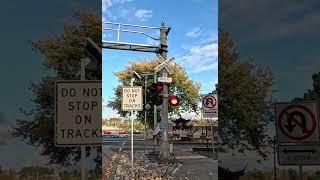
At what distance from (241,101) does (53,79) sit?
3950mm

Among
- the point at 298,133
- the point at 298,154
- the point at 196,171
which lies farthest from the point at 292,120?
the point at 196,171

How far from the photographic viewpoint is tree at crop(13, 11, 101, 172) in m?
7.32

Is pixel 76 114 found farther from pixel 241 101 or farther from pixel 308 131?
pixel 241 101

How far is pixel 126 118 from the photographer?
4381 centimetres

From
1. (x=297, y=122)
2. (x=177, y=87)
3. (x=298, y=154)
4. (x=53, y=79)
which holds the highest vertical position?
(x=177, y=87)

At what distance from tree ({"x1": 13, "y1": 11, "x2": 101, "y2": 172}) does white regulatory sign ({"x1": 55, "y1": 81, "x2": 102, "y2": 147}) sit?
174 centimetres

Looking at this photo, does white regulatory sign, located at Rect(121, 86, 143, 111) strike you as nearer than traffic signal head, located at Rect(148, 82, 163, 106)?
Yes

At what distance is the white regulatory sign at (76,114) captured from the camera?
5562 mm

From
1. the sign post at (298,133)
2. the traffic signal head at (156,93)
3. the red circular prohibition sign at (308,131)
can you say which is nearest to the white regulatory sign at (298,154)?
the sign post at (298,133)

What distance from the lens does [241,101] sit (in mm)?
10078

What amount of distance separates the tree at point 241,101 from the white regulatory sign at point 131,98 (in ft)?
10.0

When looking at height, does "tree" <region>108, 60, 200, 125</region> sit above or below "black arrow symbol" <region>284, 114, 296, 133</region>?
above

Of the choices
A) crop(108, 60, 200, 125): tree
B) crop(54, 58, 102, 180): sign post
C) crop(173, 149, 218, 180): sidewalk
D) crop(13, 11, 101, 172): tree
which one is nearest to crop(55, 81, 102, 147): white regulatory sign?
crop(54, 58, 102, 180): sign post

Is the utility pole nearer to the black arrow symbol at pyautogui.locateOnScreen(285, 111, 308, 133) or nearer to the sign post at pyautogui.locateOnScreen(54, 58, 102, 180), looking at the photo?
the black arrow symbol at pyautogui.locateOnScreen(285, 111, 308, 133)
